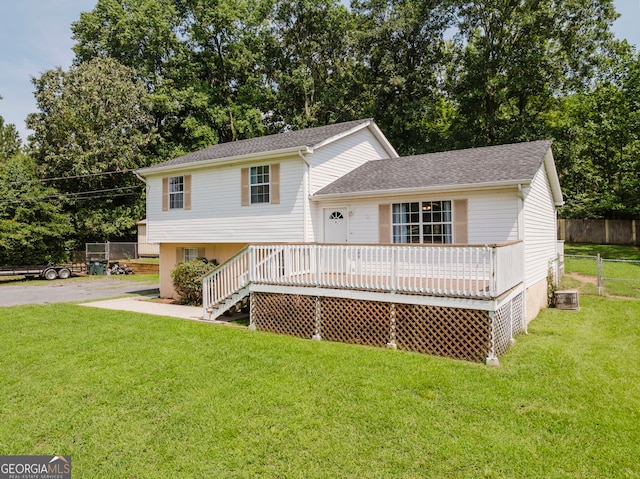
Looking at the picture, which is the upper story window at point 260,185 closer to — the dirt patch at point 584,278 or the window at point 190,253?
the window at point 190,253

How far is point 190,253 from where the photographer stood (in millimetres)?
15297

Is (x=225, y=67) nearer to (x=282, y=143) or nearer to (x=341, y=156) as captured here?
(x=282, y=143)

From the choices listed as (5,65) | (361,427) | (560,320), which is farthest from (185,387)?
(5,65)

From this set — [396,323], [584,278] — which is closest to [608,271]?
[584,278]

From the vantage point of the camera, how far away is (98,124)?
28172 millimetres

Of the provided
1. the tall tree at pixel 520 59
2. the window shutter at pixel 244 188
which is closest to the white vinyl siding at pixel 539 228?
the window shutter at pixel 244 188

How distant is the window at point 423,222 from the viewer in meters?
10.5

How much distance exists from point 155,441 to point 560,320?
9.74m

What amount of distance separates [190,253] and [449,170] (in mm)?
9939

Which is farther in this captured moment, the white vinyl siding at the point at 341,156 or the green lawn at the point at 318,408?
the white vinyl siding at the point at 341,156

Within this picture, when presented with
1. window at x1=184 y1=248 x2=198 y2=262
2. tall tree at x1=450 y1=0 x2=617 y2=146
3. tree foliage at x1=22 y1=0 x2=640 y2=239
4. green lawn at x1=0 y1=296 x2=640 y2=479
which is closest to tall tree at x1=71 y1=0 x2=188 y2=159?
tree foliage at x1=22 y1=0 x2=640 y2=239

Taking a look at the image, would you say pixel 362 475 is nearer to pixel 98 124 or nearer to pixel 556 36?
pixel 556 36

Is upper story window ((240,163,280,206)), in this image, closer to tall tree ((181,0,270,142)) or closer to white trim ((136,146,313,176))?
white trim ((136,146,313,176))

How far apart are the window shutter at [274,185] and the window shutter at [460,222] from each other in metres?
5.25
